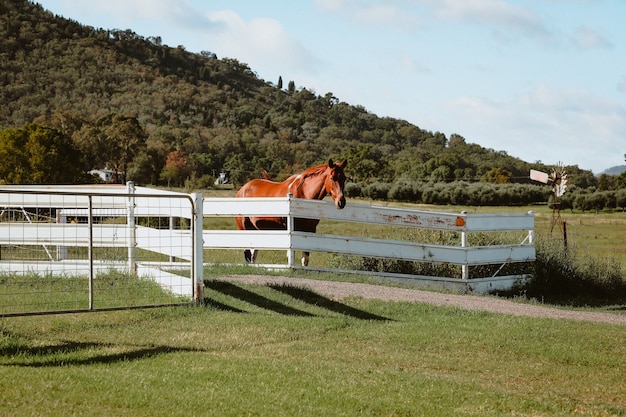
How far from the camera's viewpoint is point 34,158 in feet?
190

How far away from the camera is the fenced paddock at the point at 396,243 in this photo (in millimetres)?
15234

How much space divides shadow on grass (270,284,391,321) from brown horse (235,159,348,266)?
287 cm

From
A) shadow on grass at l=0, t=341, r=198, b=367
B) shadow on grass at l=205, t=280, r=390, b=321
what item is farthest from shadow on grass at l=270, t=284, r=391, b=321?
shadow on grass at l=0, t=341, r=198, b=367

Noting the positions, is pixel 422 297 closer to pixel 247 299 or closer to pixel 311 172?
pixel 247 299

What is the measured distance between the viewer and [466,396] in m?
7.42

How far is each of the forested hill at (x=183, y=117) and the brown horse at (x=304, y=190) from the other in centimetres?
4666

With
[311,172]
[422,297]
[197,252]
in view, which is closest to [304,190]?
[311,172]

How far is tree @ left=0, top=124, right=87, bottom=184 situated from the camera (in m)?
57.1

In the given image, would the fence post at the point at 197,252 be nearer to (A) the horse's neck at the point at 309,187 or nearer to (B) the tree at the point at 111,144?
(A) the horse's neck at the point at 309,187

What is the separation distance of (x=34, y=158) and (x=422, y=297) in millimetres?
50109

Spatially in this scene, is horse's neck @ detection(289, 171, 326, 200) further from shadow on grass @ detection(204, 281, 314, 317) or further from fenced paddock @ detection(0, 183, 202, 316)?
shadow on grass @ detection(204, 281, 314, 317)

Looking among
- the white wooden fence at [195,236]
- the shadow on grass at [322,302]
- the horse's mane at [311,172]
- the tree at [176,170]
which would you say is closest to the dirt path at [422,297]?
the shadow on grass at [322,302]

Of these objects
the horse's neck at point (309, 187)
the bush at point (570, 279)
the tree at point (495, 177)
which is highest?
the tree at point (495, 177)

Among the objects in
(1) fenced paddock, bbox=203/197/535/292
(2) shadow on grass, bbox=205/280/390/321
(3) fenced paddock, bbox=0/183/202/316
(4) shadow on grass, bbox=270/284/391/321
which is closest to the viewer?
(3) fenced paddock, bbox=0/183/202/316
